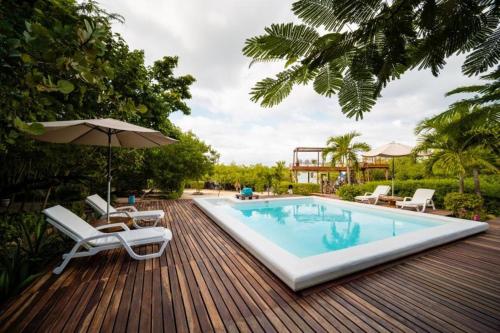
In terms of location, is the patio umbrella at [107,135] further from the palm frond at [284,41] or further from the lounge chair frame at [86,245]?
the palm frond at [284,41]

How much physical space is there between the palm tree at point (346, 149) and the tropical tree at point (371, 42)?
13.5 metres

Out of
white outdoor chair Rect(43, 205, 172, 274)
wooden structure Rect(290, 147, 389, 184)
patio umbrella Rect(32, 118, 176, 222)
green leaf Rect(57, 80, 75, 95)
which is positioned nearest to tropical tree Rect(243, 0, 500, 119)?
green leaf Rect(57, 80, 75, 95)

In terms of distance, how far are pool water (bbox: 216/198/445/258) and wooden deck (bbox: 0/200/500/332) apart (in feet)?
8.77

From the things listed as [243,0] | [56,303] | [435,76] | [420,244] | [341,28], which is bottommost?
[56,303]

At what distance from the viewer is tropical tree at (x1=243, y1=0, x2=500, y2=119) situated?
0.65 m

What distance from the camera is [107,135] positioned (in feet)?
15.6

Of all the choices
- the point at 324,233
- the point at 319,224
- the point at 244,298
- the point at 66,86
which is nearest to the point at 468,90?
the point at 66,86

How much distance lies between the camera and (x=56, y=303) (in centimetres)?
243

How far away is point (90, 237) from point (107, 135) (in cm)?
255

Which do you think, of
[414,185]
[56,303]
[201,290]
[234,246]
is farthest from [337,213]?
[56,303]

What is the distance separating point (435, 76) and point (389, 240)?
163 inches

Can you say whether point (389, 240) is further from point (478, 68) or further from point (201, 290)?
point (478, 68)

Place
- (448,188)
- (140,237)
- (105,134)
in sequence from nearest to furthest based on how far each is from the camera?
(140,237), (105,134), (448,188)

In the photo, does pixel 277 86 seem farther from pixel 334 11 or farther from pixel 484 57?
pixel 484 57
